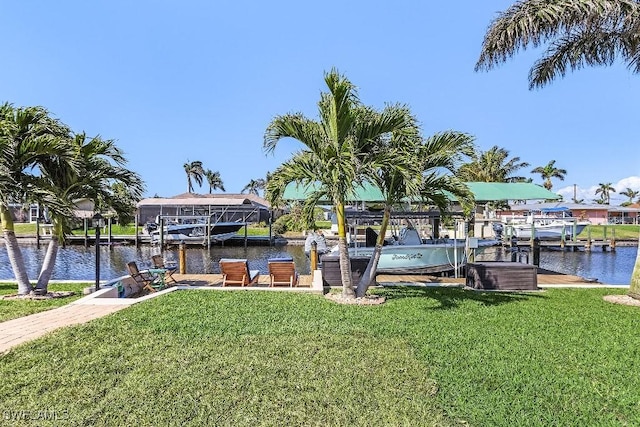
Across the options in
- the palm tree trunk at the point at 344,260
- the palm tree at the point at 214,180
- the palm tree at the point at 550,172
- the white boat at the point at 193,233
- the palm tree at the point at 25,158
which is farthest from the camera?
the palm tree at the point at 214,180

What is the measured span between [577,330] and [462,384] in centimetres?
329

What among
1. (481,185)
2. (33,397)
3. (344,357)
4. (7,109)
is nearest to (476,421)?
(344,357)

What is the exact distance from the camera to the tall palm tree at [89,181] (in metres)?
9.46

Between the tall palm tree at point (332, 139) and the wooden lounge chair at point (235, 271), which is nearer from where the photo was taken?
the tall palm tree at point (332, 139)

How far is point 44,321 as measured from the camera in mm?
6984

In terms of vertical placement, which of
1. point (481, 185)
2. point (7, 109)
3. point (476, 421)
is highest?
point (7, 109)

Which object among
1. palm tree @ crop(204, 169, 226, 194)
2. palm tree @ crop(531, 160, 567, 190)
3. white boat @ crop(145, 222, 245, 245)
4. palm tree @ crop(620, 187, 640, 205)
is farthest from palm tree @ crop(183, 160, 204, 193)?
palm tree @ crop(620, 187, 640, 205)

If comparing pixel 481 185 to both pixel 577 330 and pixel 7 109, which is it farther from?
pixel 7 109

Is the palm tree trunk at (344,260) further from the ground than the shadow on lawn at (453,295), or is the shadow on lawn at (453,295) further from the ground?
the palm tree trunk at (344,260)

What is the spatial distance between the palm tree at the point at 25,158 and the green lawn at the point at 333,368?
135 inches

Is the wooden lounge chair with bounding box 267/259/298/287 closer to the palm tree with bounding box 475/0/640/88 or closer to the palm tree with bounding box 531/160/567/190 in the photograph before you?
the palm tree with bounding box 475/0/640/88

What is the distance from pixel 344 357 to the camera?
16.9 feet

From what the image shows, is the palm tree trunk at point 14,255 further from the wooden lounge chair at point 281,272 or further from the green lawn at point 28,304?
the wooden lounge chair at point 281,272

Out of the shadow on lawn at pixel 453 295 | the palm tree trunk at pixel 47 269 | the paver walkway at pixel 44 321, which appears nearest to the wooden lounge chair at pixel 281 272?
the shadow on lawn at pixel 453 295
